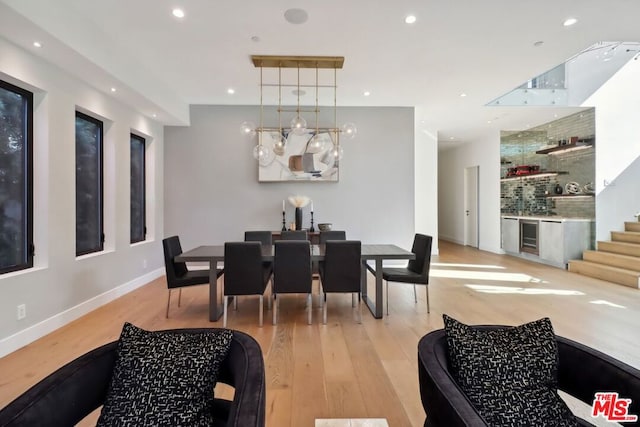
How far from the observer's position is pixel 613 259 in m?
5.19

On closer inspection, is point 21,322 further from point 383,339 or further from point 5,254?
point 383,339

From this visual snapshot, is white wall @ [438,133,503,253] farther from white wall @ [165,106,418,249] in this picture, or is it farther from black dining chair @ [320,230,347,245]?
black dining chair @ [320,230,347,245]

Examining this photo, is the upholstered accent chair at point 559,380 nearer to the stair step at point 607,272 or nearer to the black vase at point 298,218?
the black vase at point 298,218

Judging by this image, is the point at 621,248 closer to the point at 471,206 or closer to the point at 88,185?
the point at 471,206

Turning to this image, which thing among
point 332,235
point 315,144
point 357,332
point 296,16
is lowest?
point 357,332

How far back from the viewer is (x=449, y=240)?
9.93m

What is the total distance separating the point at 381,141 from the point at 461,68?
75.1 inches

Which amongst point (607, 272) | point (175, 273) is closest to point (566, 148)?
point (607, 272)

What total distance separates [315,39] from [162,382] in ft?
11.4

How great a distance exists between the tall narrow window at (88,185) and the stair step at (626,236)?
28.1 ft

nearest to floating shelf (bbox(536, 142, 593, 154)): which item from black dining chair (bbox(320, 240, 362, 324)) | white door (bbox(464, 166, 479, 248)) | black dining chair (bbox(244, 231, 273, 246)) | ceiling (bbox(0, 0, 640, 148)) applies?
white door (bbox(464, 166, 479, 248))

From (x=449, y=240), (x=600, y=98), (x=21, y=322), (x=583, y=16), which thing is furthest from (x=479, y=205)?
(x=21, y=322)

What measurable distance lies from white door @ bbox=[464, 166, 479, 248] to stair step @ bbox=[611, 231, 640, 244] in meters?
3.07

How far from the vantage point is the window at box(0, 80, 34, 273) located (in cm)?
→ 277
